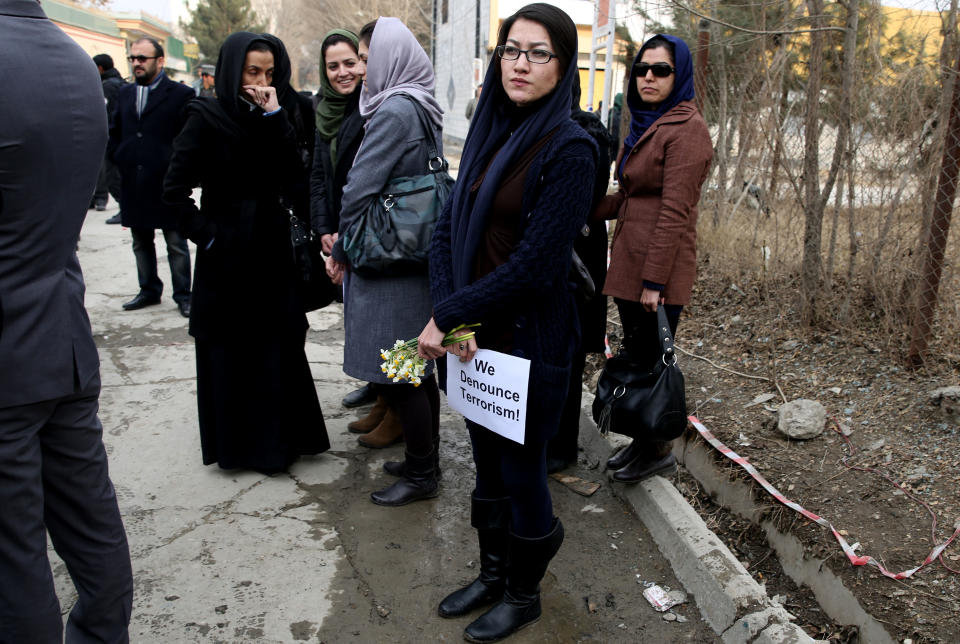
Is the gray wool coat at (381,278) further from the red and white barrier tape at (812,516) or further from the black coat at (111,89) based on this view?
the black coat at (111,89)

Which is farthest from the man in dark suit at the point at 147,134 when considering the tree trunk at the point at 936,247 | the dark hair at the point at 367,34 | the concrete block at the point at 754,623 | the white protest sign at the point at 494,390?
the tree trunk at the point at 936,247

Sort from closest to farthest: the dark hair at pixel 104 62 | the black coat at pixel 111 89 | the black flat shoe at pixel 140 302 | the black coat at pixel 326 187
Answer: the black coat at pixel 326 187 < the black flat shoe at pixel 140 302 < the black coat at pixel 111 89 < the dark hair at pixel 104 62

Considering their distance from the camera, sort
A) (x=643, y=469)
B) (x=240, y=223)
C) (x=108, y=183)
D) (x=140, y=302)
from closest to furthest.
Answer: (x=240, y=223) → (x=643, y=469) → (x=140, y=302) → (x=108, y=183)

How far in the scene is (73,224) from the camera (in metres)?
1.80

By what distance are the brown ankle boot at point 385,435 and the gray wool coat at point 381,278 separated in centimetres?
77

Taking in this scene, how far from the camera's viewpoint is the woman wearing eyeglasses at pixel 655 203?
2.94m

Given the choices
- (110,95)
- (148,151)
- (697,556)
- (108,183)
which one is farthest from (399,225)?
(108,183)

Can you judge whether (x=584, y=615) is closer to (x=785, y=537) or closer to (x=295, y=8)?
(x=785, y=537)

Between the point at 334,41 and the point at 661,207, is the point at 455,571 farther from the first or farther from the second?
the point at 334,41

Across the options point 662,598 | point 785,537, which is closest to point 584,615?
point 662,598

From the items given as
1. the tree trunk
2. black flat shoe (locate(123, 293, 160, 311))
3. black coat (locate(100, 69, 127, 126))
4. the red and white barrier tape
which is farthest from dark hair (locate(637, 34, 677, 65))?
black coat (locate(100, 69, 127, 126))

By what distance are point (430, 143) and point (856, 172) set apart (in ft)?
9.24

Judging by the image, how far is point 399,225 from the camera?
284 centimetres

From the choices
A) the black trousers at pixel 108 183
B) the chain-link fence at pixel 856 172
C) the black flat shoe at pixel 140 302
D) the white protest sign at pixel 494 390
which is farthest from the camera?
the black trousers at pixel 108 183
